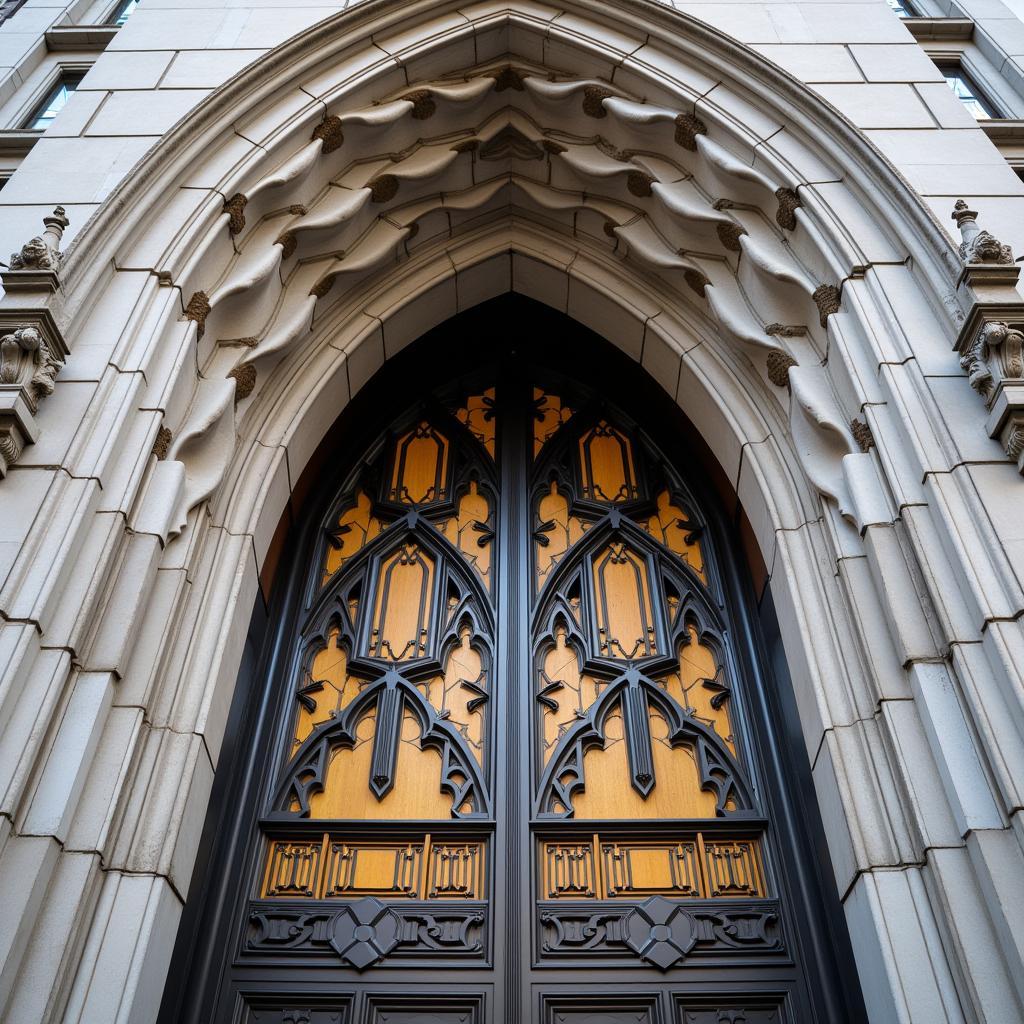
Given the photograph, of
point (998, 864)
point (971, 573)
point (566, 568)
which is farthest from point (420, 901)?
point (971, 573)

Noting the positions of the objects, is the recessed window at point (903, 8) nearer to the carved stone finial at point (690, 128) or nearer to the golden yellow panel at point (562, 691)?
the carved stone finial at point (690, 128)

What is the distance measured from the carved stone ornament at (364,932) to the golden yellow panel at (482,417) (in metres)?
3.18

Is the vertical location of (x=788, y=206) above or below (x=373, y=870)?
above

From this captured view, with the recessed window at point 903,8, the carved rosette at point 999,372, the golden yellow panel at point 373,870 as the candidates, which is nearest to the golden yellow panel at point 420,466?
the golden yellow panel at point 373,870

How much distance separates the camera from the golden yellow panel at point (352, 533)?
20.5 feet

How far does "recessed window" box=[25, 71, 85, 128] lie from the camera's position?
8438 millimetres

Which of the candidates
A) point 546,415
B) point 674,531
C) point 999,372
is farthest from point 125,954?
point 546,415

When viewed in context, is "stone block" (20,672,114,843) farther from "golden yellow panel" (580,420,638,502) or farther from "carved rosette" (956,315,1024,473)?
"carved rosette" (956,315,1024,473)

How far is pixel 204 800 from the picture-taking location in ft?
14.2

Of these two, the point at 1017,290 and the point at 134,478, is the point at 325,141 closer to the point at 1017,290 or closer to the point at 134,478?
the point at 134,478

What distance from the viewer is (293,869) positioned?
4883 mm

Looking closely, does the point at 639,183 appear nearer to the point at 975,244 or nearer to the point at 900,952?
the point at 975,244

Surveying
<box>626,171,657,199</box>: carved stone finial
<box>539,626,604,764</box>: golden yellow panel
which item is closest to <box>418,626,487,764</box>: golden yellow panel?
<box>539,626,604,764</box>: golden yellow panel

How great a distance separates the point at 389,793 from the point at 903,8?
9001 millimetres
